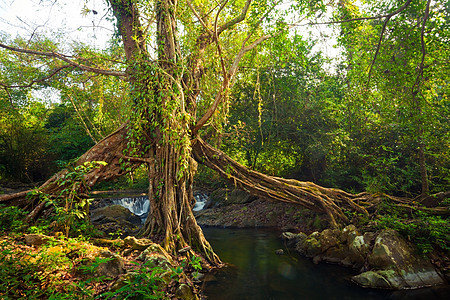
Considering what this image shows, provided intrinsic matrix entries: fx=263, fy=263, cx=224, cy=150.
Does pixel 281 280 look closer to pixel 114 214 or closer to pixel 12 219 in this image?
pixel 12 219

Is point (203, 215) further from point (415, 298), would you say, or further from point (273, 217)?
point (415, 298)

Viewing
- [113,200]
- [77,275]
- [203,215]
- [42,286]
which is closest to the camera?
[42,286]

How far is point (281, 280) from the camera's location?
573cm

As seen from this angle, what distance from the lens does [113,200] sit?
1473cm

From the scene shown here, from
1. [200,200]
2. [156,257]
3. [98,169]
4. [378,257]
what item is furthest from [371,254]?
[200,200]

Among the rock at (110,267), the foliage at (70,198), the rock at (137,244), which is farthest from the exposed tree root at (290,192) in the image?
the rock at (110,267)

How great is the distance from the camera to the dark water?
488 cm

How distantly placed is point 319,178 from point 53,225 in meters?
10.1

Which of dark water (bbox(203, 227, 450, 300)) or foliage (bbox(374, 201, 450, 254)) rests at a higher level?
foliage (bbox(374, 201, 450, 254))

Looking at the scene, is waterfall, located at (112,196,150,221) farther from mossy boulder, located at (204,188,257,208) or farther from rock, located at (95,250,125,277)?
rock, located at (95,250,125,277)

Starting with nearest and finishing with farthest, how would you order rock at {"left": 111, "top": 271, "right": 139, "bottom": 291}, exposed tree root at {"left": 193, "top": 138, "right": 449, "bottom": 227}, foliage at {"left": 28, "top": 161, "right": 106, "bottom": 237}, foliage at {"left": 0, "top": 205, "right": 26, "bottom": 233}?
rock at {"left": 111, "top": 271, "right": 139, "bottom": 291}, foliage at {"left": 0, "top": 205, "right": 26, "bottom": 233}, foliage at {"left": 28, "top": 161, "right": 106, "bottom": 237}, exposed tree root at {"left": 193, "top": 138, "right": 449, "bottom": 227}

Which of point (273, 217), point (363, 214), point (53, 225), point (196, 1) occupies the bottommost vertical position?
point (273, 217)

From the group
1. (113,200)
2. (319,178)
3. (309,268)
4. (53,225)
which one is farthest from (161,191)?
(113,200)

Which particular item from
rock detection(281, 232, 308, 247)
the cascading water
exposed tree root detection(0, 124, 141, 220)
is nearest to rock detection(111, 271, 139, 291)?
exposed tree root detection(0, 124, 141, 220)
